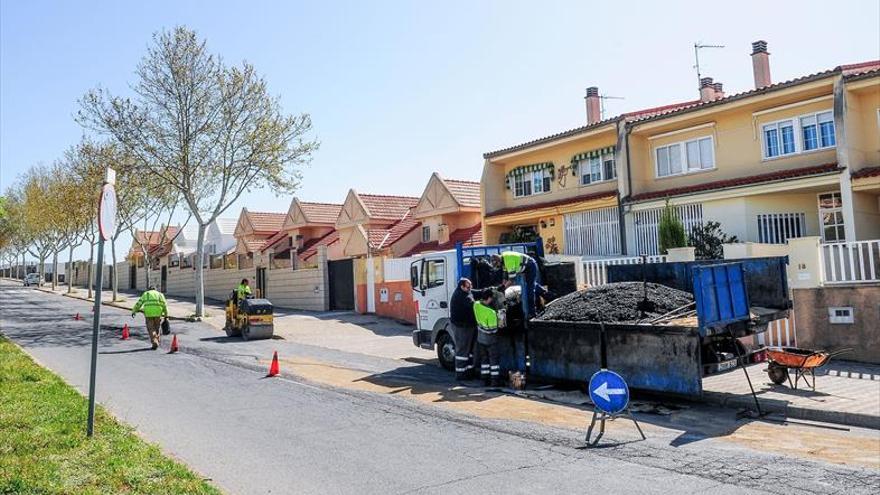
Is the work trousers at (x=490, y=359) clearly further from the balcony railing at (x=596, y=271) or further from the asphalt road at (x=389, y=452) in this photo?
the balcony railing at (x=596, y=271)

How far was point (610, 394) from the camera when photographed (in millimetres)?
7527

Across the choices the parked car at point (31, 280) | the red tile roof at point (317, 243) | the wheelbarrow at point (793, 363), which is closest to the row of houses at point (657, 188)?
the red tile roof at point (317, 243)

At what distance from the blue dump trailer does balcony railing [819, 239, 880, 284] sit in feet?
10.7

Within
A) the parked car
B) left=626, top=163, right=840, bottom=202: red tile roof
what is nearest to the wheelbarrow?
left=626, top=163, right=840, bottom=202: red tile roof

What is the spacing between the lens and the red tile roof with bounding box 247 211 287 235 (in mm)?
45531

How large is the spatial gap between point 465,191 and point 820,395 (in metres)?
21.9

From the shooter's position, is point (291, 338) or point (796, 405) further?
point (291, 338)

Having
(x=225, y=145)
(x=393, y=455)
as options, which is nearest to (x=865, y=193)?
(x=393, y=455)

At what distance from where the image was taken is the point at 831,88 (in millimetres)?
17516

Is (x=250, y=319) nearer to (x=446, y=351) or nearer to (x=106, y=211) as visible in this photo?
(x=446, y=351)

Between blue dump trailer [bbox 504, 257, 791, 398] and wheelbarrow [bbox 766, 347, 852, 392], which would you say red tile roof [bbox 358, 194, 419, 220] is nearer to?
blue dump trailer [bbox 504, 257, 791, 398]

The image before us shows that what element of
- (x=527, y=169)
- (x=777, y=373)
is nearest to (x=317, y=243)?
(x=527, y=169)

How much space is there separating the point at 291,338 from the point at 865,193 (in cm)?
1703

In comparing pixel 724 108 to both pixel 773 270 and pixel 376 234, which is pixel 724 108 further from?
pixel 376 234
